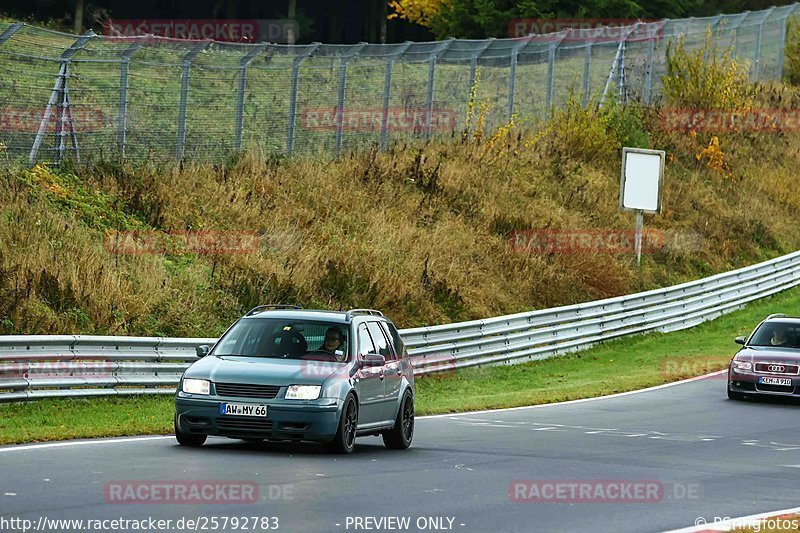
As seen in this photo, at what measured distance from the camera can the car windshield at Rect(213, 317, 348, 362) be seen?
15523 millimetres

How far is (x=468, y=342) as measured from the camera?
95.5ft

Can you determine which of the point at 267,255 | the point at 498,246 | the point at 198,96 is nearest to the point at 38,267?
the point at 267,255

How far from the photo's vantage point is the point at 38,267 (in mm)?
→ 23438

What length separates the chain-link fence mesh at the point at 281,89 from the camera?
28453 mm

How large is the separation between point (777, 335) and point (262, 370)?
14.6 meters

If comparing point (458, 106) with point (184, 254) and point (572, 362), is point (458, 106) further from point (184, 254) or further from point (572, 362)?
point (184, 254)

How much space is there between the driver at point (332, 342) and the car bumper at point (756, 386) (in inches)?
460

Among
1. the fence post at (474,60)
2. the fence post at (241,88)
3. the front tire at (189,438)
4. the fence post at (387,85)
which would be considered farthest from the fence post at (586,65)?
the front tire at (189,438)

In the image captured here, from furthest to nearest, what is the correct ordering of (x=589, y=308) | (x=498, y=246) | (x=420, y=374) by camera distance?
(x=498, y=246), (x=589, y=308), (x=420, y=374)

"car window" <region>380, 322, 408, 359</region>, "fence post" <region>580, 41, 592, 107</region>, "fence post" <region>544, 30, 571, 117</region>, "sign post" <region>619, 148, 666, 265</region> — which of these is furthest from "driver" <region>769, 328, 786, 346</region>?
"fence post" <region>580, 41, 592, 107</region>

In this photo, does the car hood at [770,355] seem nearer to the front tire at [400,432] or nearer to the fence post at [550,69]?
the front tire at [400,432]

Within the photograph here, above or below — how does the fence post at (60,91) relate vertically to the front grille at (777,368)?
above

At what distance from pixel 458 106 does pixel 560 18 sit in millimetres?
28918

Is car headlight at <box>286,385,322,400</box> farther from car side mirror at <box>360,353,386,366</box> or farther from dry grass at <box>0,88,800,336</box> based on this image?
dry grass at <box>0,88,800,336</box>
